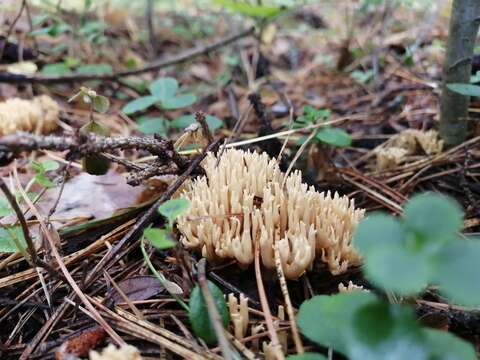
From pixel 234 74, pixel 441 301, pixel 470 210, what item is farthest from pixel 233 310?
pixel 234 74

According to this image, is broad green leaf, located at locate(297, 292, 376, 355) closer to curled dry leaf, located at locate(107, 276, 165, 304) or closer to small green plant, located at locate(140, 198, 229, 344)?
small green plant, located at locate(140, 198, 229, 344)

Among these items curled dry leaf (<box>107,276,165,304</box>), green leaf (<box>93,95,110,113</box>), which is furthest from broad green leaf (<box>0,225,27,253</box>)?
green leaf (<box>93,95,110,113</box>)

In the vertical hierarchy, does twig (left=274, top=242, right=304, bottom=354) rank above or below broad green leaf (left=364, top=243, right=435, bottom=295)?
below

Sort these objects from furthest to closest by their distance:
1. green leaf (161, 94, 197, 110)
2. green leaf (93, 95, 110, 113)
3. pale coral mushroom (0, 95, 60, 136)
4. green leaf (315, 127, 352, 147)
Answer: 1. pale coral mushroom (0, 95, 60, 136)
2. green leaf (161, 94, 197, 110)
3. green leaf (315, 127, 352, 147)
4. green leaf (93, 95, 110, 113)

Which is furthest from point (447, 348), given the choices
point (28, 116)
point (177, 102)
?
point (28, 116)

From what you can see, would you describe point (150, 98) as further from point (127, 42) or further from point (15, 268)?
point (127, 42)

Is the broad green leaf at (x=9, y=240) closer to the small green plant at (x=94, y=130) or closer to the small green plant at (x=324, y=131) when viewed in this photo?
the small green plant at (x=94, y=130)

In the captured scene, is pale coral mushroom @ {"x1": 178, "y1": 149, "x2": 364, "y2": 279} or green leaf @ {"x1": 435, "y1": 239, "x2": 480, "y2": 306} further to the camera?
pale coral mushroom @ {"x1": 178, "y1": 149, "x2": 364, "y2": 279}
